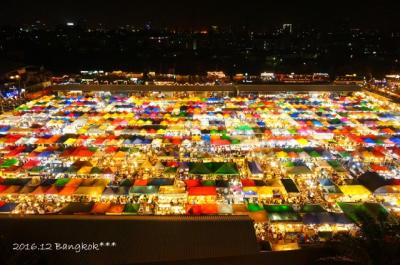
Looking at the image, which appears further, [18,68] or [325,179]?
[18,68]

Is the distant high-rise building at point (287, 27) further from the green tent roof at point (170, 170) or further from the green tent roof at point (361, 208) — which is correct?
the green tent roof at point (361, 208)

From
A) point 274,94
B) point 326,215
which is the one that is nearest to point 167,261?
point 326,215

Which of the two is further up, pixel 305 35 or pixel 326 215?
pixel 305 35

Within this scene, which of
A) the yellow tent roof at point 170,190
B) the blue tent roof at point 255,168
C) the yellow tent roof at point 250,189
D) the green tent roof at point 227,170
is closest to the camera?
the yellow tent roof at point 170,190

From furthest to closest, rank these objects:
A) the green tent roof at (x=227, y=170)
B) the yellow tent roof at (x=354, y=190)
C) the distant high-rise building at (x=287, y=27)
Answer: the distant high-rise building at (x=287, y=27) < the green tent roof at (x=227, y=170) < the yellow tent roof at (x=354, y=190)

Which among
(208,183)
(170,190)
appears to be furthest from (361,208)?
(170,190)

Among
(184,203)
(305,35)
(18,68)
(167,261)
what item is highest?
(305,35)

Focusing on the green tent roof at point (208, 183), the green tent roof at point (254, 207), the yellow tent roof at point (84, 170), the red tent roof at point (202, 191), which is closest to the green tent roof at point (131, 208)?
the red tent roof at point (202, 191)

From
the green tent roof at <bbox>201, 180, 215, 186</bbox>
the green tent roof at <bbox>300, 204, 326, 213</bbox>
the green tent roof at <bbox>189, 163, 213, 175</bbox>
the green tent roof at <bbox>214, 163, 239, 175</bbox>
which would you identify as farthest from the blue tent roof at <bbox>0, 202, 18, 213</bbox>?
the green tent roof at <bbox>300, 204, 326, 213</bbox>

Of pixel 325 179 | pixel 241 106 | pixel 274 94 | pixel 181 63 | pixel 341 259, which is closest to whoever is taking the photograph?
pixel 341 259

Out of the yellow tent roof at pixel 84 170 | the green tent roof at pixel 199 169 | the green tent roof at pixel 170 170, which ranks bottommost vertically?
the yellow tent roof at pixel 84 170

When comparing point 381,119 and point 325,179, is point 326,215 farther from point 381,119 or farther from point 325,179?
point 381,119
